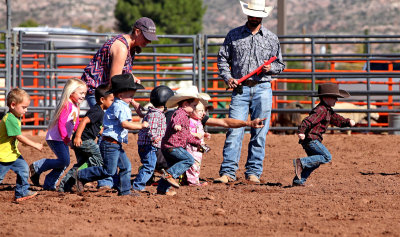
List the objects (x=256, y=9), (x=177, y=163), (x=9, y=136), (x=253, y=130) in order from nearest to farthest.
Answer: (x=9, y=136)
(x=177, y=163)
(x=256, y=9)
(x=253, y=130)

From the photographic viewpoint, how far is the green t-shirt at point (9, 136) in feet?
21.9

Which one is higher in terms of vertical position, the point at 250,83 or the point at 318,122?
the point at 250,83

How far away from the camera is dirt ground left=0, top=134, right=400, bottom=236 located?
535cm

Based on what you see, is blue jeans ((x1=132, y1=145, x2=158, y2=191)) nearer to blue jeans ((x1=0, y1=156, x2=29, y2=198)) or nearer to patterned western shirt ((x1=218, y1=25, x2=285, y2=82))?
blue jeans ((x1=0, y1=156, x2=29, y2=198))

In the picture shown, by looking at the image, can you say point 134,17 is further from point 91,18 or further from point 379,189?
point 379,189

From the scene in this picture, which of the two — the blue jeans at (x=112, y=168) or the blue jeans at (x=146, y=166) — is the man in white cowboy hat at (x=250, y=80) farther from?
the blue jeans at (x=112, y=168)

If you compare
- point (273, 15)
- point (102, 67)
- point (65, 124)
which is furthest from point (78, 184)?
point (273, 15)

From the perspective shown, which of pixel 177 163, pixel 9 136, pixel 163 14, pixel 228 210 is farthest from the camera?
pixel 163 14

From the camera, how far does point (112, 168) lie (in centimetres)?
675

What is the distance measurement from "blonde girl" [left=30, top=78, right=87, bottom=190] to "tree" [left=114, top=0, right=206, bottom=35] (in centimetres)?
5370

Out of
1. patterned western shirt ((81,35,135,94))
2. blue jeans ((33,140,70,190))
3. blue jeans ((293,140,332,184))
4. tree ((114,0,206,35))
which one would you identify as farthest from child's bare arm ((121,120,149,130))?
tree ((114,0,206,35))

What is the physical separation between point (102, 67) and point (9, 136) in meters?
1.18

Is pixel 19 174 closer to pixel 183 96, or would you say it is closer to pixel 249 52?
pixel 183 96

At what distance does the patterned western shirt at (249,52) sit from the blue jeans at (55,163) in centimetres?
206
